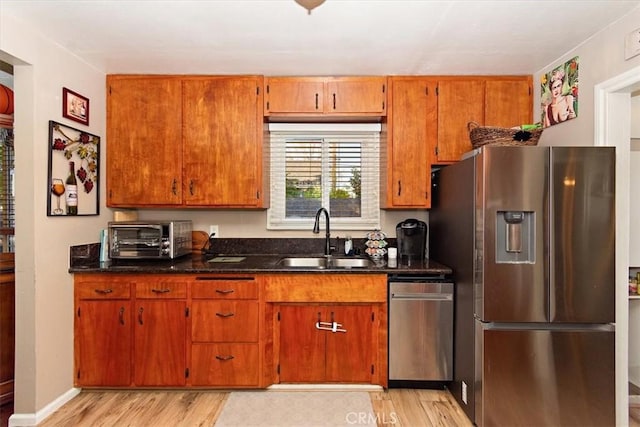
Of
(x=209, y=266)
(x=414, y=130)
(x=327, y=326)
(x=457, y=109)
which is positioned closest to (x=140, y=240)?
(x=209, y=266)

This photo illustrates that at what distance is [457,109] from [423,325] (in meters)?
1.69

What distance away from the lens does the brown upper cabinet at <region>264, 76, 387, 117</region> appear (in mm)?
2814

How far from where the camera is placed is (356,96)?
282cm

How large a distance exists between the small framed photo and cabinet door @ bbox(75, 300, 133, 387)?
1.30 meters

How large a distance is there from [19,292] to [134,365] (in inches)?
33.7

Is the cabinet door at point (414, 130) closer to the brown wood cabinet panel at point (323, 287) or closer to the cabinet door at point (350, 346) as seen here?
the brown wood cabinet panel at point (323, 287)

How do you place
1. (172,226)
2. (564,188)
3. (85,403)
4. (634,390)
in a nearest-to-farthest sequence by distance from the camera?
1. (564,188)
2. (85,403)
3. (634,390)
4. (172,226)

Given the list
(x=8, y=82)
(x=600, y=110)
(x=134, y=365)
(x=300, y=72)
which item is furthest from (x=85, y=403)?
(x=600, y=110)

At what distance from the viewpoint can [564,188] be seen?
196 cm

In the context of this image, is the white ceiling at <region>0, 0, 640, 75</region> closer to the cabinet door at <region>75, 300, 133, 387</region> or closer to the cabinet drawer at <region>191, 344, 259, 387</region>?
the cabinet door at <region>75, 300, 133, 387</region>

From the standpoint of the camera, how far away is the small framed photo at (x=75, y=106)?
239cm

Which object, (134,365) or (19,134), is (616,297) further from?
(19,134)

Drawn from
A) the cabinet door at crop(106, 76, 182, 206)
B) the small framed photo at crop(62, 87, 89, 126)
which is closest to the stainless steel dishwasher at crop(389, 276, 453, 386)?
the cabinet door at crop(106, 76, 182, 206)
